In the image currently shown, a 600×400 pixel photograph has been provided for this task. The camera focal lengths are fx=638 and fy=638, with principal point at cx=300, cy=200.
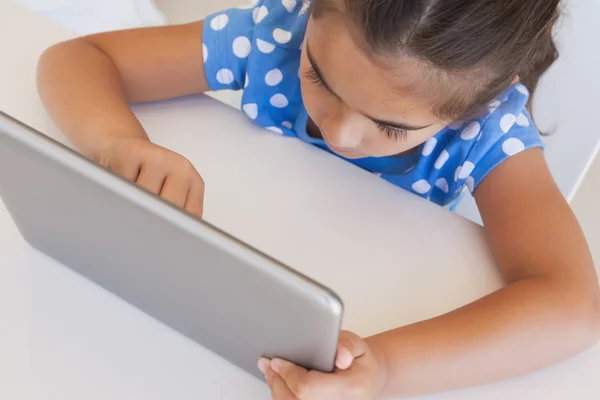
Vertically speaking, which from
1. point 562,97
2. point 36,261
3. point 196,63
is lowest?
point 36,261

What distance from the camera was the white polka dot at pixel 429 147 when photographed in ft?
2.25

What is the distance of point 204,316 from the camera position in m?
0.44

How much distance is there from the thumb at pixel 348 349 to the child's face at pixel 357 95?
0.19m

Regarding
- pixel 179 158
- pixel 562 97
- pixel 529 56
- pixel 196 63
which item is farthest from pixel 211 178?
pixel 562 97

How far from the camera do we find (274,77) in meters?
0.73

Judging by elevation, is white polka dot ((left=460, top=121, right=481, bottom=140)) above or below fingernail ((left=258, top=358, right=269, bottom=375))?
above

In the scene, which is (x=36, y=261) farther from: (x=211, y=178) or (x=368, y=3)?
(x=368, y=3)

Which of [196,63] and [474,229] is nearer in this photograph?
[474,229]

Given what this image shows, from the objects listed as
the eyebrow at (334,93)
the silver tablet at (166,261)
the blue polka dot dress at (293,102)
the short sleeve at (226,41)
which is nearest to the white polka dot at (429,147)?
the blue polka dot dress at (293,102)

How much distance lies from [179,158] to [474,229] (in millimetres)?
284

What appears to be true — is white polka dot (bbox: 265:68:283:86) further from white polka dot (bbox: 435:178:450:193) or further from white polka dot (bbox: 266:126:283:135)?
white polka dot (bbox: 435:178:450:193)

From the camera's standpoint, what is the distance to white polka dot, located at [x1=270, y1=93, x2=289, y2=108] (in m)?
0.74

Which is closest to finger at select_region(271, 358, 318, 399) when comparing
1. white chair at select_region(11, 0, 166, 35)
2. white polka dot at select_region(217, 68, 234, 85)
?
white polka dot at select_region(217, 68, 234, 85)

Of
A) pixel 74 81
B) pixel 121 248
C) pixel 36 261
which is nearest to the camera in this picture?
pixel 121 248
